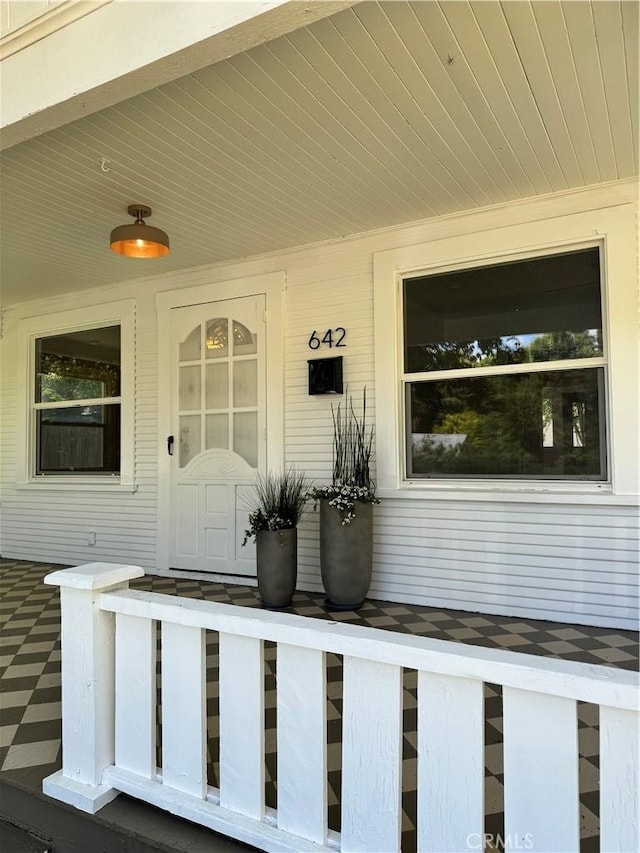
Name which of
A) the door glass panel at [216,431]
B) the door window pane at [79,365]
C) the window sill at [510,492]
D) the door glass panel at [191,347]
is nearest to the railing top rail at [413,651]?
the window sill at [510,492]

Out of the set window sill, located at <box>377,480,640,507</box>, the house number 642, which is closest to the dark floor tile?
window sill, located at <box>377,480,640,507</box>

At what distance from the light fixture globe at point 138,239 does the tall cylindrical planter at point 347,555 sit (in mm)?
1994

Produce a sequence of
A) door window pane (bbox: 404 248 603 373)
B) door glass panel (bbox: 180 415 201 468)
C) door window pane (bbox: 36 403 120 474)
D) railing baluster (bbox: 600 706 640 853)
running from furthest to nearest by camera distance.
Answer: door window pane (bbox: 36 403 120 474) → door glass panel (bbox: 180 415 201 468) → door window pane (bbox: 404 248 603 373) → railing baluster (bbox: 600 706 640 853)

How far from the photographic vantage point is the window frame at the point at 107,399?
16.8 feet

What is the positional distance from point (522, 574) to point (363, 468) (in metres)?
1.24

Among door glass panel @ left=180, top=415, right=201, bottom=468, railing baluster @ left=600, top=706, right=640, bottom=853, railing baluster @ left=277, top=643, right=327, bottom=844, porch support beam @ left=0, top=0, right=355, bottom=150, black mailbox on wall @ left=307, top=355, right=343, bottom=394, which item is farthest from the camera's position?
door glass panel @ left=180, top=415, right=201, bottom=468

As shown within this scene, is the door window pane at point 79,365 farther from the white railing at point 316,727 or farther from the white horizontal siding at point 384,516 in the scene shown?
the white railing at point 316,727


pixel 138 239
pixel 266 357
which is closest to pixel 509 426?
pixel 266 357

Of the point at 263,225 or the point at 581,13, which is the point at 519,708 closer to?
the point at 581,13

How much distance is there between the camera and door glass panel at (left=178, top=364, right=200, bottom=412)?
4.78m

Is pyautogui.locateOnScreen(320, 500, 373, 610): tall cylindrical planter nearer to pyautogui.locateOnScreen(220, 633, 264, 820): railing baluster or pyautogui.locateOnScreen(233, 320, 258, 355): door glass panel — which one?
pyautogui.locateOnScreen(233, 320, 258, 355): door glass panel

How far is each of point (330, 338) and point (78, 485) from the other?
3.08 meters

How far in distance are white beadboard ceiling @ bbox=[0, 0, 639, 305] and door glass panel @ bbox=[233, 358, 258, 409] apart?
1.01 metres

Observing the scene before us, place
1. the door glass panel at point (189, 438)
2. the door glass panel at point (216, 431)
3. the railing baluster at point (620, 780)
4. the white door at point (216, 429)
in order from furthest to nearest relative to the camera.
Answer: the door glass panel at point (189, 438), the door glass panel at point (216, 431), the white door at point (216, 429), the railing baluster at point (620, 780)
